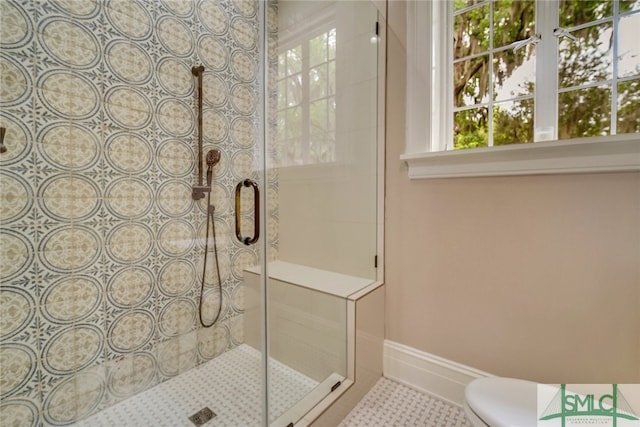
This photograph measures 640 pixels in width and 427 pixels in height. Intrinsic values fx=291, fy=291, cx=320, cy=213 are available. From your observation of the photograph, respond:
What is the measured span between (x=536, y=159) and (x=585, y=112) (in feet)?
0.94

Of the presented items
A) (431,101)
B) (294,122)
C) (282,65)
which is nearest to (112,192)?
(294,122)

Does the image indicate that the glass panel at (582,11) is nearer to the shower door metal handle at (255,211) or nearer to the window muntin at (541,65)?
the window muntin at (541,65)

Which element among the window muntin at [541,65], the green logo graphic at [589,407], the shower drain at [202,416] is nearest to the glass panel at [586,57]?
the window muntin at [541,65]

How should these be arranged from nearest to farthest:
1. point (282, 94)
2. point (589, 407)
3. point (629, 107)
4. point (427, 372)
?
point (589, 407) → point (629, 107) → point (427, 372) → point (282, 94)

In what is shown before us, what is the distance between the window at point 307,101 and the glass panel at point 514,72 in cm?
81

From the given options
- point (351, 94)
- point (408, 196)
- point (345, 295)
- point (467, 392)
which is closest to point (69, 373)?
point (345, 295)

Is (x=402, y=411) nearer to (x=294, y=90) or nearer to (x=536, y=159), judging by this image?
(x=536, y=159)

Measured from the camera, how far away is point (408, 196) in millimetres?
1487

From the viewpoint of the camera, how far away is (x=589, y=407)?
0.88 meters

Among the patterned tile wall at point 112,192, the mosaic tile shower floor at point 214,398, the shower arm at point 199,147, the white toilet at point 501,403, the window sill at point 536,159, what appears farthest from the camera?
the shower arm at point 199,147

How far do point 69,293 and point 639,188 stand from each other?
215 centimetres

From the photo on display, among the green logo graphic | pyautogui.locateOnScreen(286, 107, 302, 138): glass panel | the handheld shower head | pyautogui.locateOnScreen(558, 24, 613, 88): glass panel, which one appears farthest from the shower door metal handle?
pyautogui.locateOnScreen(558, 24, 613, 88): glass panel

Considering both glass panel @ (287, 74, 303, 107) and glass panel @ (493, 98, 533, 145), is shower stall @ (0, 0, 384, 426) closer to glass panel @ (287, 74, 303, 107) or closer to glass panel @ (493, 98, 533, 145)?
glass panel @ (287, 74, 303, 107)

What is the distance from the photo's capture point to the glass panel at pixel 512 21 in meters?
1.25
